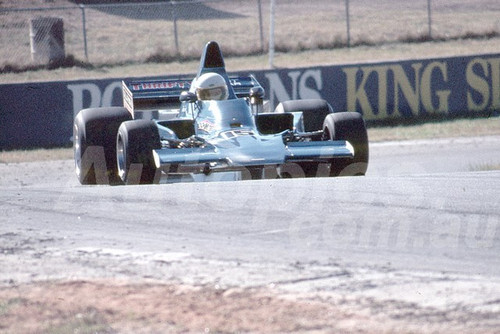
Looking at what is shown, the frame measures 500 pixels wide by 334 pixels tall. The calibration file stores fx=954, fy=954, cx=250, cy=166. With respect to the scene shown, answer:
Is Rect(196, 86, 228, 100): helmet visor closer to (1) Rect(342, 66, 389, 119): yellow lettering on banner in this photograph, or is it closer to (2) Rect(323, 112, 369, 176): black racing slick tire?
(2) Rect(323, 112, 369, 176): black racing slick tire

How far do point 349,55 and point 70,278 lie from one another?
19492 millimetres

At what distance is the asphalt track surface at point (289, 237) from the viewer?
17.2 ft

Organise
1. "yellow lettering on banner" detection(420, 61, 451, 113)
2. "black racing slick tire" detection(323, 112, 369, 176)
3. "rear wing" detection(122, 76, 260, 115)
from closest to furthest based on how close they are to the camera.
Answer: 1. "black racing slick tire" detection(323, 112, 369, 176)
2. "rear wing" detection(122, 76, 260, 115)
3. "yellow lettering on banner" detection(420, 61, 451, 113)

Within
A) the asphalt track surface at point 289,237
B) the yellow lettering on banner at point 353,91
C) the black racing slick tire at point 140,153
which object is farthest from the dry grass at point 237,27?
the asphalt track surface at point 289,237

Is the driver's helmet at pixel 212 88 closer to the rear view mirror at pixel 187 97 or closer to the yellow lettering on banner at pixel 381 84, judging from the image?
the rear view mirror at pixel 187 97

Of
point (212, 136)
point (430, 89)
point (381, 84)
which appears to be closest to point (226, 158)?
point (212, 136)

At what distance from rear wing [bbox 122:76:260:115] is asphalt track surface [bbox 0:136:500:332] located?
133 inches

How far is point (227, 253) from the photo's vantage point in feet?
19.2

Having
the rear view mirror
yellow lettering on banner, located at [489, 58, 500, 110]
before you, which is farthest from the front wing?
yellow lettering on banner, located at [489, 58, 500, 110]

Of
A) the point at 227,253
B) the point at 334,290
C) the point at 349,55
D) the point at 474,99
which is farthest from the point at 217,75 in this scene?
the point at 349,55

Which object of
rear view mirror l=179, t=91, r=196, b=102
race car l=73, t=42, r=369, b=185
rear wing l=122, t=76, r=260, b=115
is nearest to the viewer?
race car l=73, t=42, r=369, b=185

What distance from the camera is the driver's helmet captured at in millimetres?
10953

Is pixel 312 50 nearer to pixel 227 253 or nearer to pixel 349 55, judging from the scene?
pixel 349 55

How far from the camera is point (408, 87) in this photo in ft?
55.6
